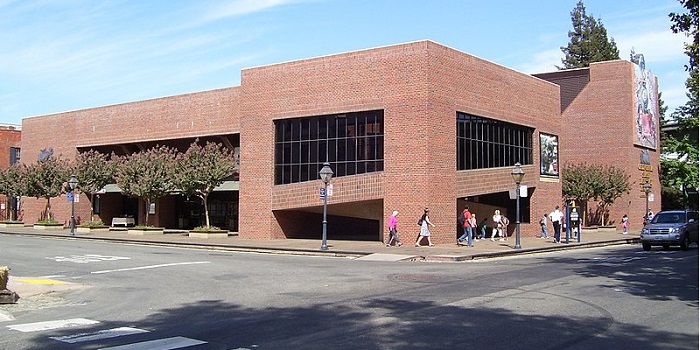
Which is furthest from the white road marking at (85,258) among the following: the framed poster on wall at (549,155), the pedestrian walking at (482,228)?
the framed poster on wall at (549,155)

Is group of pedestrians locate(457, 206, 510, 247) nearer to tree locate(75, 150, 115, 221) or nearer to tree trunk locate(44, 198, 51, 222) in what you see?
tree locate(75, 150, 115, 221)

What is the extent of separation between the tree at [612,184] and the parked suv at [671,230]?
59.9 feet

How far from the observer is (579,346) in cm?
864

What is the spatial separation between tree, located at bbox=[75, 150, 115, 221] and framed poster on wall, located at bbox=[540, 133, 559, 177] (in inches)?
1091

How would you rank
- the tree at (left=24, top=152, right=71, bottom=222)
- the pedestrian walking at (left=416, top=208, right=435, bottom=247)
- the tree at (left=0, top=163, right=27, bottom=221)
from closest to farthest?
1. the pedestrian walking at (left=416, top=208, right=435, bottom=247)
2. the tree at (left=24, top=152, right=71, bottom=222)
3. the tree at (left=0, top=163, right=27, bottom=221)

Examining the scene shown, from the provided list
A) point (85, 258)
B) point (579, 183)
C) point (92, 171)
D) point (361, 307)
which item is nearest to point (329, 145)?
point (85, 258)

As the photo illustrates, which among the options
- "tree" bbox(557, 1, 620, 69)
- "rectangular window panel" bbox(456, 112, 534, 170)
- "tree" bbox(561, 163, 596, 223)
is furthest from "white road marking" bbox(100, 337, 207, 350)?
"tree" bbox(557, 1, 620, 69)

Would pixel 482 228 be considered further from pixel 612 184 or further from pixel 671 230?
pixel 612 184

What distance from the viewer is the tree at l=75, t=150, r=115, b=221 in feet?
154

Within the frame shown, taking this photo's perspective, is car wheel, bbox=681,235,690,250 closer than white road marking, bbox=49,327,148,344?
No

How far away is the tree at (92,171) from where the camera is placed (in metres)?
47.0

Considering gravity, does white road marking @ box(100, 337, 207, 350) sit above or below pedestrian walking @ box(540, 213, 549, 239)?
below

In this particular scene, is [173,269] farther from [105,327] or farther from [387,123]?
[387,123]

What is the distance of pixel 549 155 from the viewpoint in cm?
4150
